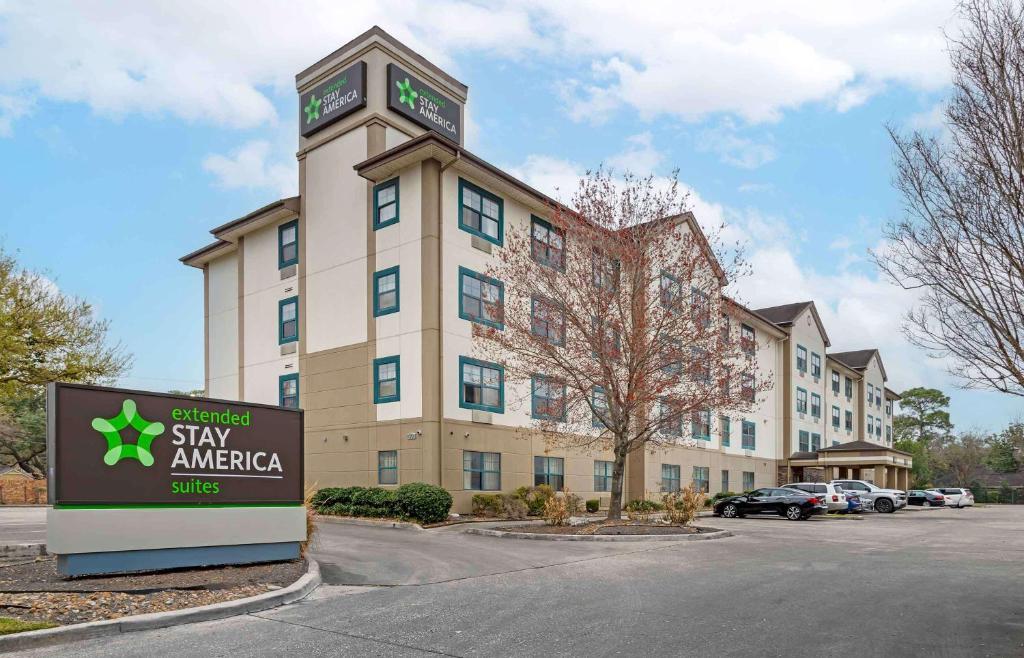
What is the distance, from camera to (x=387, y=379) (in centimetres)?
2864

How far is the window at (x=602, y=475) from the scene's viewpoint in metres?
35.0

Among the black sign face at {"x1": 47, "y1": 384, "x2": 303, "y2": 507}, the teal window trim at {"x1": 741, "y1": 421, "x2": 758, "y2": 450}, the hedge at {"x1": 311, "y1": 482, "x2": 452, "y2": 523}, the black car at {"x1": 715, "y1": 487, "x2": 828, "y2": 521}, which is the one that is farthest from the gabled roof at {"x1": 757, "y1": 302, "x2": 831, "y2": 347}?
the black sign face at {"x1": 47, "y1": 384, "x2": 303, "y2": 507}

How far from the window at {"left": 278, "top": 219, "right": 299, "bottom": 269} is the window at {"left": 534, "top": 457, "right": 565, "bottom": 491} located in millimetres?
12605

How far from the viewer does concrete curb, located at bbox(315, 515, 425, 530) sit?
24.2m

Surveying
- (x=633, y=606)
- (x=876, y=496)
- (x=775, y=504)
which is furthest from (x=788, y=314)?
(x=633, y=606)

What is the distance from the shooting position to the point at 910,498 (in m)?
52.4

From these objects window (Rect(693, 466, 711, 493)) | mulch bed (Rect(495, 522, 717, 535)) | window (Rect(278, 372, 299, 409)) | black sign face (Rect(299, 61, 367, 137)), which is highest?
black sign face (Rect(299, 61, 367, 137))

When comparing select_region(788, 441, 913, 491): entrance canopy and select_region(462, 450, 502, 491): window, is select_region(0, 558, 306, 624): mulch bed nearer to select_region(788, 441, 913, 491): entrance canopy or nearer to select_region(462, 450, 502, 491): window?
select_region(462, 450, 502, 491): window

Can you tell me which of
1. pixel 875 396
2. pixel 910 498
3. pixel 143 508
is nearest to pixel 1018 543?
pixel 143 508

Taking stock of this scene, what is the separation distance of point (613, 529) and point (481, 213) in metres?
12.9

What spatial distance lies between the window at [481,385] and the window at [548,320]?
4.41 meters

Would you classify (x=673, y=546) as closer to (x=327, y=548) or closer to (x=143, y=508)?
(x=327, y=548)

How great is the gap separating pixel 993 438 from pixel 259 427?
96103 mm

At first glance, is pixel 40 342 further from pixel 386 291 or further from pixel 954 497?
pixel 954 497
